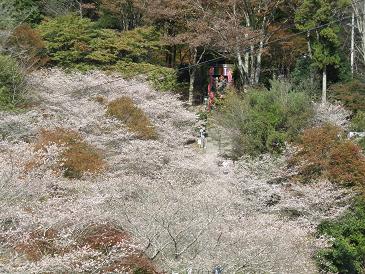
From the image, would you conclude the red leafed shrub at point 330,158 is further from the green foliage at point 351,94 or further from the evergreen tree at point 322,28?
the evergreen tree at point 322,28

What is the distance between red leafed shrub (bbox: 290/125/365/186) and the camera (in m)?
14.0

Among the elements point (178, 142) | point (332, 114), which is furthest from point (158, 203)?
point (332, 114)

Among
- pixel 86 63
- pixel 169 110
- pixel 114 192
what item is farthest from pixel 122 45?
pixel 114 192

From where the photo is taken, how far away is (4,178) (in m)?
9.54

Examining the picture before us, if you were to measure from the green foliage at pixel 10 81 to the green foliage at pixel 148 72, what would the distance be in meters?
5.49

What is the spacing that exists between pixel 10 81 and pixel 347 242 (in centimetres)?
1188

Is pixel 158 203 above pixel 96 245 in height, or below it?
above

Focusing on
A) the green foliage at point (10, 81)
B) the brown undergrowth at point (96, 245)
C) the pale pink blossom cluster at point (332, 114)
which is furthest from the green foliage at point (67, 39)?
the brown undergrowth at point (96, 245)

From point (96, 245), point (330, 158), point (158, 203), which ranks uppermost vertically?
point (330, 158)

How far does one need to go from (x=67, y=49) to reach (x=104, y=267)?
1668cm

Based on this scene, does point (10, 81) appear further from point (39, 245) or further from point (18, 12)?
point (39, 245)

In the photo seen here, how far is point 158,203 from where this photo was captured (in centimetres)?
1060

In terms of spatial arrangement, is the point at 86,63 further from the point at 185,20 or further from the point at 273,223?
the point at 273,223

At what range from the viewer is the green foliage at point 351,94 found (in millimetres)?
21172
